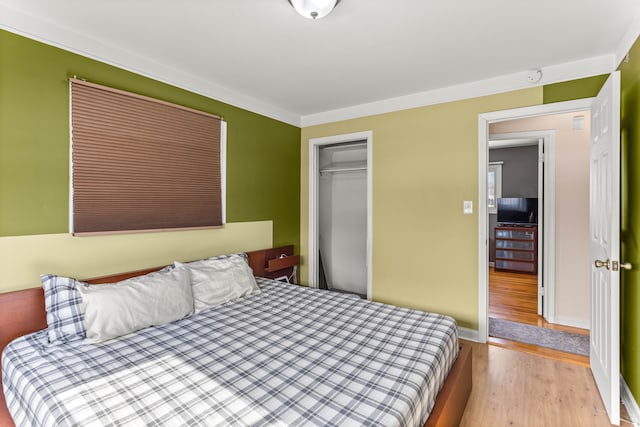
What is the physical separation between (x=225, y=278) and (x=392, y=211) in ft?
6.31

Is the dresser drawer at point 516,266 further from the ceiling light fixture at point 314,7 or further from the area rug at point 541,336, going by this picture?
the ceiling light fixture at point 314,7

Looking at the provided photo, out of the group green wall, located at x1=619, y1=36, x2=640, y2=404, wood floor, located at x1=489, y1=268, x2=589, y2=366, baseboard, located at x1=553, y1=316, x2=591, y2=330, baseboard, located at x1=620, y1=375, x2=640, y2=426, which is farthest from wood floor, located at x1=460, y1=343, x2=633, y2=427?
baseboard, located at x1=553, y1=316, x2=591, y2=330

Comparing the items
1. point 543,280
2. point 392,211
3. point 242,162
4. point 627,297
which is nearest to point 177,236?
point 242,162

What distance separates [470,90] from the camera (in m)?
2.92

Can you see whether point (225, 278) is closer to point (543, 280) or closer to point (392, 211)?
point (392, 211)

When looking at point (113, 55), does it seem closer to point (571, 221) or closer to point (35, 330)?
point (35, 330)

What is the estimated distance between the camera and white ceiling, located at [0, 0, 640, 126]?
71.6 inches

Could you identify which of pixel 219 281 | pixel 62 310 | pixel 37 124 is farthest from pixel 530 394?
pixel 37 124

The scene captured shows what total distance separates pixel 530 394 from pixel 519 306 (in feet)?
6.97

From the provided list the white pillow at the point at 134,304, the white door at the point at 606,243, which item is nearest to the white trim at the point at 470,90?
the white door at the point at 606,243

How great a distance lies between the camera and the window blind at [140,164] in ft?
6.98

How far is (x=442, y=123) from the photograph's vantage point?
3076 mm

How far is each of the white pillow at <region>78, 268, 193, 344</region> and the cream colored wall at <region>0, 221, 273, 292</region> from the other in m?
0.35

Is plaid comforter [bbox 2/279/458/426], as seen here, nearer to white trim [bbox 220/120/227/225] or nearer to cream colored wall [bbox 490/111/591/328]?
white trim [bbox 220/120/227/225]
